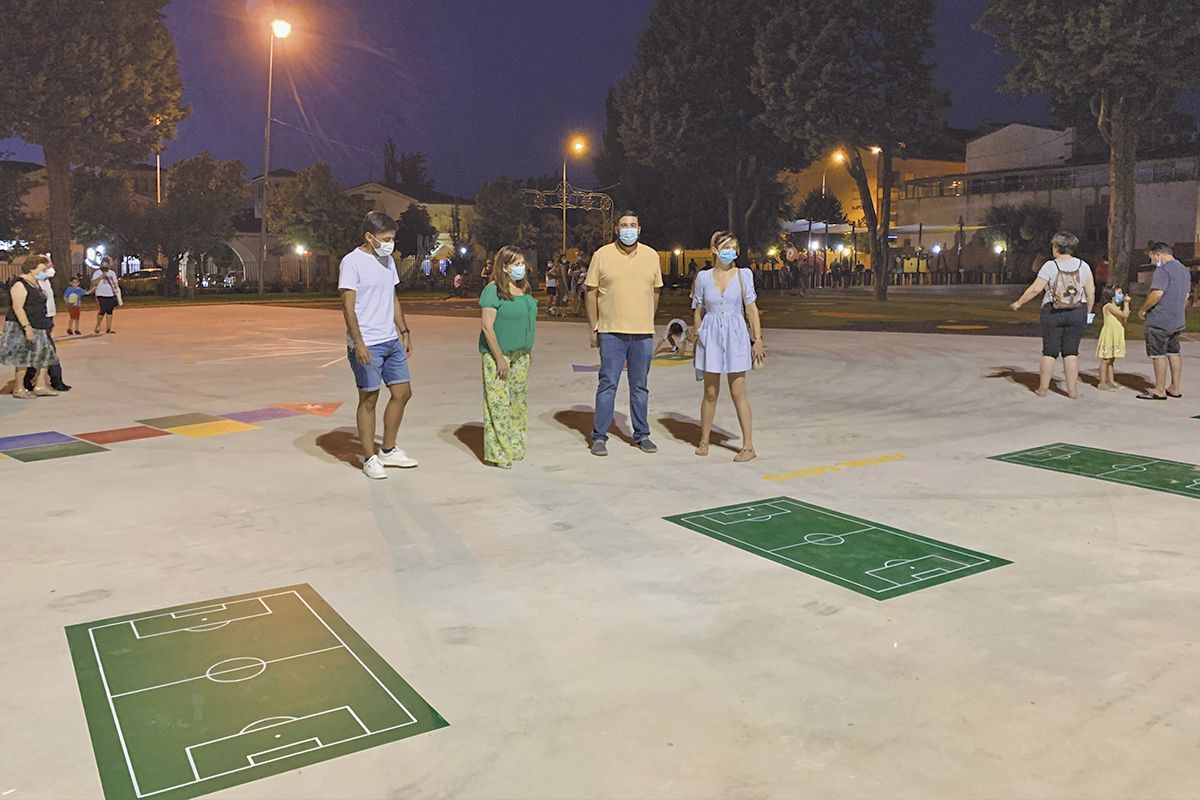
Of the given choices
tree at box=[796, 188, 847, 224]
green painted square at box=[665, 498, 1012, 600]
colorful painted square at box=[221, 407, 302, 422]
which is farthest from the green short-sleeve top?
tree at box=[796, 188, 847, 224]

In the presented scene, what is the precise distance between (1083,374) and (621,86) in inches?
1490

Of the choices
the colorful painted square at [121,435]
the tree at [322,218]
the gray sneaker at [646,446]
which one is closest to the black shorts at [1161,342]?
the gray sneaker at [646,446]

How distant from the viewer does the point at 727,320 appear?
7.96 m

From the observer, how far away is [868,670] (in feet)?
13.1

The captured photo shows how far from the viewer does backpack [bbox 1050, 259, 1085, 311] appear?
10.7m

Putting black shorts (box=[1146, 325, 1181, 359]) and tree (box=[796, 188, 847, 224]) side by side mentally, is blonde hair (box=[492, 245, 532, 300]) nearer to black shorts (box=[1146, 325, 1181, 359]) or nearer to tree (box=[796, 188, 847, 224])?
black shorts (box=[1146, 325, 1181, 359])

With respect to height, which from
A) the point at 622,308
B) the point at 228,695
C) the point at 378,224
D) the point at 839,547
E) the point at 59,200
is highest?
the point at 59,200

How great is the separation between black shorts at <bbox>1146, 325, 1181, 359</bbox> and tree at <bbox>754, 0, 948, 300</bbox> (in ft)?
92.6

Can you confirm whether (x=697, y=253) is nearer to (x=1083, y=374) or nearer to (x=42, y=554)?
(x=1083, y=374)

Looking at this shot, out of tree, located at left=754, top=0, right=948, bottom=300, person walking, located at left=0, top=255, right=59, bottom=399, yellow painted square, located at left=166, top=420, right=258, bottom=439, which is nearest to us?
yellow painted square, located at left=166, top=420, right=258, bottom=439

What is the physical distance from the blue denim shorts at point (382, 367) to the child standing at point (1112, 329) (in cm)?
813

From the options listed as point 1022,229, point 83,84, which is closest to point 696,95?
point 1022,229

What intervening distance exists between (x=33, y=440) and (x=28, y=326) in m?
2.82

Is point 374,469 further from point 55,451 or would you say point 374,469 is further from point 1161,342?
point 1161,342
